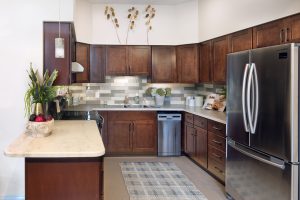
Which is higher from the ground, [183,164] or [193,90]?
[193,90]

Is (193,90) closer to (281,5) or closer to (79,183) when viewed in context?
(281,5)

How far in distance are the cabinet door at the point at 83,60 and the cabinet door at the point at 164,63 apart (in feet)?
4.08

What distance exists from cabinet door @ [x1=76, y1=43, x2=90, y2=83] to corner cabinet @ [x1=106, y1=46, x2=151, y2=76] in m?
0.38

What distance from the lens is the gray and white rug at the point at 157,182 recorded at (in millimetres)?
4062

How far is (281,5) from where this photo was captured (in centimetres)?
346

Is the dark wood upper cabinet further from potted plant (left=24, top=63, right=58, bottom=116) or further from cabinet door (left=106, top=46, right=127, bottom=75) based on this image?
cabinet door (left=106, top=46, right=127, bottom=75)

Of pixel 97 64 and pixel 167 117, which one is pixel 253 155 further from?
pixel 97 64

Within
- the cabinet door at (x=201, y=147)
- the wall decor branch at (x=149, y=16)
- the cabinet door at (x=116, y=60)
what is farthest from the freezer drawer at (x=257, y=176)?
the wall decor branch at (x=149, y=16)

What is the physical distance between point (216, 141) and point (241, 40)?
1.38 meters

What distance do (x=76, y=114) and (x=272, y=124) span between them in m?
2.94

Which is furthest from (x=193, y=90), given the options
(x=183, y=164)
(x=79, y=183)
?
(x=79, y=183)

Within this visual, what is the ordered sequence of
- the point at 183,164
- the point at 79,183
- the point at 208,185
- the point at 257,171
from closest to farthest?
1. the point at 79,183
2. the point at 257,171
3. the point at 208,185
4. the point at 183,164

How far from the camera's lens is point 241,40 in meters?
4.34

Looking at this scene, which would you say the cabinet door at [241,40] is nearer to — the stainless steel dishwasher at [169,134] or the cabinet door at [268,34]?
the cabinet door at [268,34]
